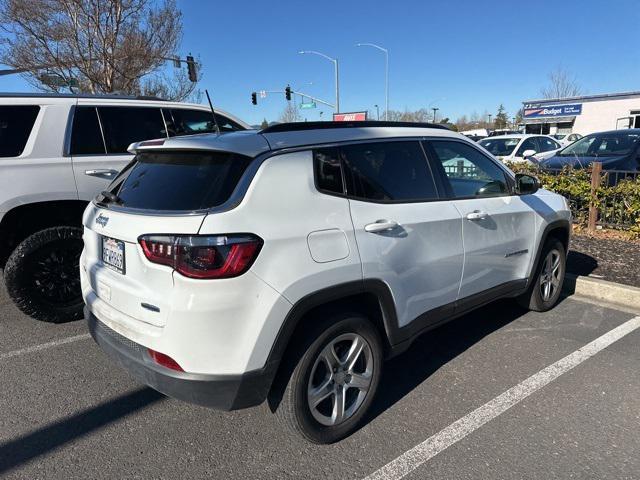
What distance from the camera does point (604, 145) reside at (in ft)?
32.5

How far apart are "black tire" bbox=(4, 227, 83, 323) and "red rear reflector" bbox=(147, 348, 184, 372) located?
7.90 ft

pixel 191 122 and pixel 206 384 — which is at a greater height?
pixel 191 122

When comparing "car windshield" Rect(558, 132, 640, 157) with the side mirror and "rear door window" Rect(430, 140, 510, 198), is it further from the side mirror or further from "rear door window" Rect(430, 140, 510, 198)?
"rear door window" Rect(430, 140, 510, 198)

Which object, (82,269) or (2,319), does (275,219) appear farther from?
(2,319)

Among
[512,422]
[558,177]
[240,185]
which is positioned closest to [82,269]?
[240,185]

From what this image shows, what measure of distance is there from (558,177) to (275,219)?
7185 mm

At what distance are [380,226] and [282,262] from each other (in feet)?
2.25

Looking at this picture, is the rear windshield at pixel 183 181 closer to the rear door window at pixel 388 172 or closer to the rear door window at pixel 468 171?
the rear door window at pixel 388 172

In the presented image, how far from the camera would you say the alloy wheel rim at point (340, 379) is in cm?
262

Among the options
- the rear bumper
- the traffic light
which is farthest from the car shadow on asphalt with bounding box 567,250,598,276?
the traffic light

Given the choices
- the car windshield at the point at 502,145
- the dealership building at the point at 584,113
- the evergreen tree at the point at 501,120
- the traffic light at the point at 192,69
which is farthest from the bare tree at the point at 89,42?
the evergreen tree at the point at 501,120

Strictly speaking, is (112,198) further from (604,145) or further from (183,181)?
(604,145)

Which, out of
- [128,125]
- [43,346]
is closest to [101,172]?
[128,125]

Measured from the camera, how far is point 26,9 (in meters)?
13.7
